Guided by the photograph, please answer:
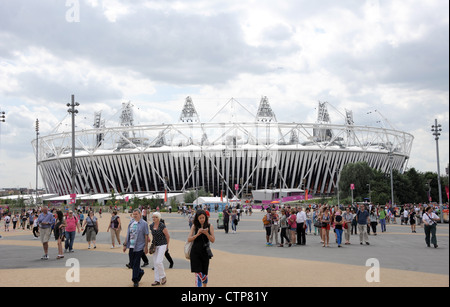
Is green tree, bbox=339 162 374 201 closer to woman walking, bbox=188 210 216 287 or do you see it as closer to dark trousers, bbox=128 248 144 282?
dark trousers, bbox=128 248 144 282

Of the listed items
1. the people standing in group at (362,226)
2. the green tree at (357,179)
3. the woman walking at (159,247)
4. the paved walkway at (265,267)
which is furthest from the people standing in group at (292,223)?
the green tree at (357,179)

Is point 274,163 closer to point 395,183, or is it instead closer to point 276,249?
point 395,183

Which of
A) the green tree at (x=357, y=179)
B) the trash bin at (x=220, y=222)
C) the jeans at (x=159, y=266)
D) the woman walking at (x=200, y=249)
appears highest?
the green tree at (x=357, y=179)

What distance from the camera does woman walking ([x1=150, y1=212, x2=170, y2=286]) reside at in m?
9.05

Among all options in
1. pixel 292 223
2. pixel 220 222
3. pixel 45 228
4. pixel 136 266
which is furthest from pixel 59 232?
pixel 220 222

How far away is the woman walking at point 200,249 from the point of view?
7.20 m

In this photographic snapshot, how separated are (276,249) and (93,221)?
7108 mm

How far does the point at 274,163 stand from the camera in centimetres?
8462

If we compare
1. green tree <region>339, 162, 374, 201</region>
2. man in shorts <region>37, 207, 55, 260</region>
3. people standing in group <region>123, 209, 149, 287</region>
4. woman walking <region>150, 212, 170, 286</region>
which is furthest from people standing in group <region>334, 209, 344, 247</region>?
green tree <region>339, 162, 374, 201</region>

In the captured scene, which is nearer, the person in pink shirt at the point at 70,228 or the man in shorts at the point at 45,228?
the man in shorts at the point at 45,228

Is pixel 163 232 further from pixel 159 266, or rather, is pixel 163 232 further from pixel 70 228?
pixel 70 228

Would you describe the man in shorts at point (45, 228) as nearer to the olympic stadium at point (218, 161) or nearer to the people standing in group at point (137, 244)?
the people standing in group at point (137, 244)

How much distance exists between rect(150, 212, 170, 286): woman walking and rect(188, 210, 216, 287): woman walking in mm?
2035

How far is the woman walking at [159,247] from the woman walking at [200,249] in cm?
204
